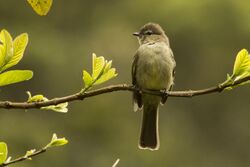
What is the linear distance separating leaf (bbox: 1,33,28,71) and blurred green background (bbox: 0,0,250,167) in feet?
44.4

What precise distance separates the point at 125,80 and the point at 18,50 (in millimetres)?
13952

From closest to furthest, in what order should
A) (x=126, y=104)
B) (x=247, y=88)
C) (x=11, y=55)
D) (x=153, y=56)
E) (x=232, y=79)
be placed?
(x=11, y=55), (x=232, y=79), (x=153, y=56), (x=126, y=104), (x=247, y=88)

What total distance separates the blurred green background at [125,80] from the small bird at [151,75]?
10.1 m

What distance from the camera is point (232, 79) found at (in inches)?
88.4

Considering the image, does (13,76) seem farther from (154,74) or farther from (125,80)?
(125,80)

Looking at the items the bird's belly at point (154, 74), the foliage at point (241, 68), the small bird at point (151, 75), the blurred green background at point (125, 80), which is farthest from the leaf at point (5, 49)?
the blurred green background at point (125, 80)

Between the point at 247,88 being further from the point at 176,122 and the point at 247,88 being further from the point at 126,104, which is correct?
the point at 126,104

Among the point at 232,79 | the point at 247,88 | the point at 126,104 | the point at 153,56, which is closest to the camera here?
the point at 232,79

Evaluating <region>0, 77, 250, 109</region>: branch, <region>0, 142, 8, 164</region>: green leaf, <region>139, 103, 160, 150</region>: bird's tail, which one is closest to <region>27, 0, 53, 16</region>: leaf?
<region>0, 77, 250, 109</region>: branch

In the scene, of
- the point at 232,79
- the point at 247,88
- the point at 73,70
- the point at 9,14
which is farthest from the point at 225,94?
the point at 232,79

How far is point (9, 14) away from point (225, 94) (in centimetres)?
544

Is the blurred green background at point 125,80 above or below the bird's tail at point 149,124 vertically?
below

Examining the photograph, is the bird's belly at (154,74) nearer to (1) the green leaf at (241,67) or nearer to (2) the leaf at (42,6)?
(1) the green leaf at (241,67)

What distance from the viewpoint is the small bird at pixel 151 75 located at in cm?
492
